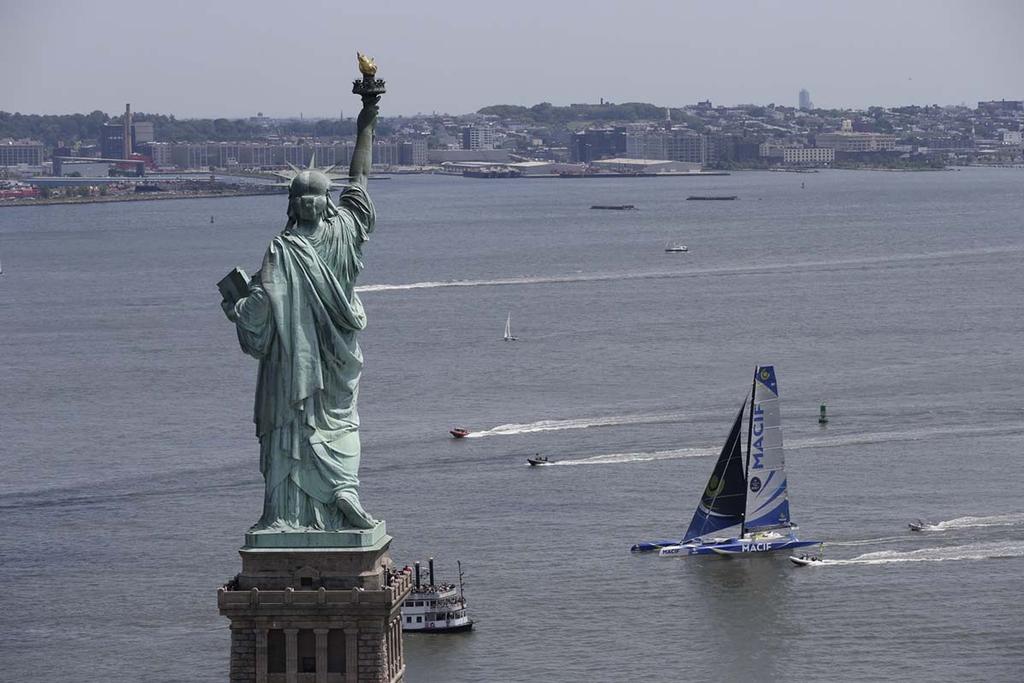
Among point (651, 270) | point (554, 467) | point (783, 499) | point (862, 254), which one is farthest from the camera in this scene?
point (862, 254)

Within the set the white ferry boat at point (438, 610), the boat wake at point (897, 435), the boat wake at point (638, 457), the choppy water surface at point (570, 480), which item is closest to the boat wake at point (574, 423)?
the choppy water surface at point (570, 480)

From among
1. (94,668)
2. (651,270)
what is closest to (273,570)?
(94,668)

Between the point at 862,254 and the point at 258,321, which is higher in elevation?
the point at 258,321

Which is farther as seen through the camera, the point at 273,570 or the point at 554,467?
the point at 554,467

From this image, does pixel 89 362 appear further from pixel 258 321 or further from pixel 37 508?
pixel 258 321

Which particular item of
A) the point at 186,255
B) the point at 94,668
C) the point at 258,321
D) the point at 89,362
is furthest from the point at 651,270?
the point at 258,321

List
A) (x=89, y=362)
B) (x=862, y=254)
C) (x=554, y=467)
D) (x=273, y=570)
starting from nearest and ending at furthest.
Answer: (x=273, y=570), (x=554, y=467), (x=89, y=362), (x=862, y=254)

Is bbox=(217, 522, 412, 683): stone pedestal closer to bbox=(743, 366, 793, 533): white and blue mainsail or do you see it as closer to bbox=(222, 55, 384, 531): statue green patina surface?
bbox=(222, 55, 384, 531): statue green patina surface
